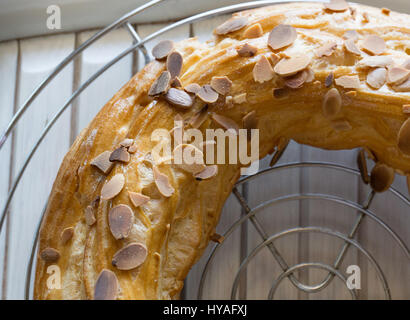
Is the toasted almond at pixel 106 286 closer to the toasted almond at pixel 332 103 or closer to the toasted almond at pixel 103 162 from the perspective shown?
the toasted almond at pixel 103 162

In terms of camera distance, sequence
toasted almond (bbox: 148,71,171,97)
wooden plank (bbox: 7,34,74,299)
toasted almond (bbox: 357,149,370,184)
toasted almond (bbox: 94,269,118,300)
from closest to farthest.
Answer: toasted almond (bbox: 94,269,118,300) → toasted almond (bbox: 148,71,171,97) → toasted almond (bbox: 357,149,370,184) → wooden plank (bbox: 7,34,74,299)

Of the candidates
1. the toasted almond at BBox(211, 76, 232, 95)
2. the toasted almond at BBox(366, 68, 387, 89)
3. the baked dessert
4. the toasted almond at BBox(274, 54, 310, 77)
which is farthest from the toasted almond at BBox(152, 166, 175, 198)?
the toasted almond at BBox(366, 68, 387, 89)

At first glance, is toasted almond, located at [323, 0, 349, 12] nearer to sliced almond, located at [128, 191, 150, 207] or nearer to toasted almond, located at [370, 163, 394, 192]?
toasted almond, located at [370, 163, 394, 192]

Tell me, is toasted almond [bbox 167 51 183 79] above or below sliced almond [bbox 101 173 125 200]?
above

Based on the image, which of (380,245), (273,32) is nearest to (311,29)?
(273,32)

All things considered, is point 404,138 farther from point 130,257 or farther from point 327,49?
point 130,257
